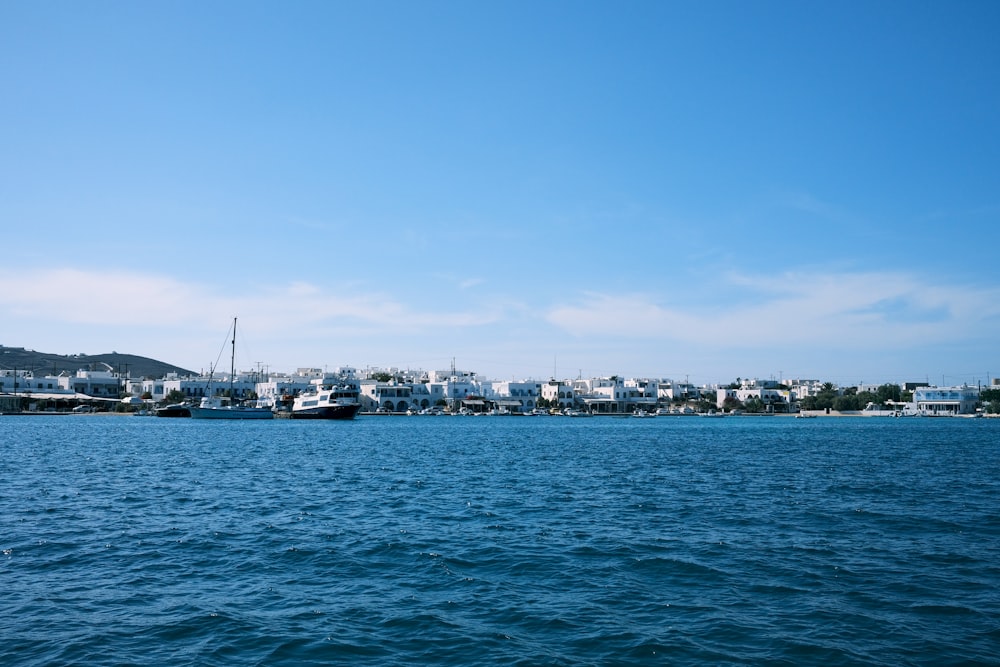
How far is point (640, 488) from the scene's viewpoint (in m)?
31.1

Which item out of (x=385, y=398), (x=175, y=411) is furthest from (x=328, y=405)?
(x=385, y=398)

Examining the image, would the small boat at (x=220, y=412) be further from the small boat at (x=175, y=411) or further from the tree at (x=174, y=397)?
the tree at (x=174, y=397)

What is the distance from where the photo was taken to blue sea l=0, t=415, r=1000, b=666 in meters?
11.7

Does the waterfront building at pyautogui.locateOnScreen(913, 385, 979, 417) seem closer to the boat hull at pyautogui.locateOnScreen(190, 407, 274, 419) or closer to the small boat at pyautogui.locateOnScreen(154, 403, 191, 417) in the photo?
the boat hull at pyautogui.locateOnScreen(190, 407, 274, 419)

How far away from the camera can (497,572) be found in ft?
53.6

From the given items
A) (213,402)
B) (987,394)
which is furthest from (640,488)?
(987,394)

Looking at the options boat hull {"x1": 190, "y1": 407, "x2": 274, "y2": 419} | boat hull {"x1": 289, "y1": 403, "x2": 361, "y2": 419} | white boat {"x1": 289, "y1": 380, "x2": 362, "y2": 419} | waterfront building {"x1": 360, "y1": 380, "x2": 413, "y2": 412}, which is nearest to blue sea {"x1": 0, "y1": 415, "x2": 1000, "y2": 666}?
boat hull {"x1": 289, "y1": 403, "x2": 361, "y2": 419}

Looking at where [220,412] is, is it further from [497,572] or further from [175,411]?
[497,572]

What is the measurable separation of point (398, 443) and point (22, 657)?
55.0 metres

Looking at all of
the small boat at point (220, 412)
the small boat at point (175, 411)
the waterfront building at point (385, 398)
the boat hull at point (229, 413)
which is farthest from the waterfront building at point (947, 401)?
the small boat at point (175, 411)

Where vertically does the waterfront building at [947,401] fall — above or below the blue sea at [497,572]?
above

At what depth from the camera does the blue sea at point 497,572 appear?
11711 millimetres

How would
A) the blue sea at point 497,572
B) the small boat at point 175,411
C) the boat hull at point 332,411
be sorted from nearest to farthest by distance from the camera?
the blue sea at point 497,572 < the boat hull at point 332,411 < the small boat at point 175,411

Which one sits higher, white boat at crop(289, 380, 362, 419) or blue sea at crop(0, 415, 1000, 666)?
white boat at crop(289, 380, 362, 419)
